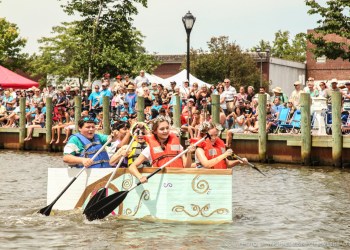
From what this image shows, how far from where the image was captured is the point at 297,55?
298ft

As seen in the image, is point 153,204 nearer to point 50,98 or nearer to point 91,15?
point 50,98

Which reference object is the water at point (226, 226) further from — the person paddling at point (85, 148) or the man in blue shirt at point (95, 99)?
the man in blue shirt at point (95, 99)

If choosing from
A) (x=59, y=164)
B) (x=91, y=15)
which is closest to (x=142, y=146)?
(x=59, y=164)

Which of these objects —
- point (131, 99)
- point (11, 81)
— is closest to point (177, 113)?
point (131, 99)

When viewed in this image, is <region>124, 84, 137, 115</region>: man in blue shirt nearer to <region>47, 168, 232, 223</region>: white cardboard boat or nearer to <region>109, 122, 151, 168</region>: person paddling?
<region>109, 122, 151, 168</region>: person paddling

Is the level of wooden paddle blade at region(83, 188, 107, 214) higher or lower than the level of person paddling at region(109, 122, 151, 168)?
lower

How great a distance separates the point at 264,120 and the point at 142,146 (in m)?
10.8

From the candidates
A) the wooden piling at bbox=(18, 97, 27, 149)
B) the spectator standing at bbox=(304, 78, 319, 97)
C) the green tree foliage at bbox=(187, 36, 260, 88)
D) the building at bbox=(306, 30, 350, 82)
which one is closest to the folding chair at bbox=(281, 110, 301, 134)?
the spectator standing at bbox=(304, 78, 319, 97)

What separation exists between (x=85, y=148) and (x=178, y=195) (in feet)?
6.61

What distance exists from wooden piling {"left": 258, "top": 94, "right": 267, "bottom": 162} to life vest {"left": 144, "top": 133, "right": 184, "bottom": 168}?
37.6ft

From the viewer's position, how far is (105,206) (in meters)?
14.6

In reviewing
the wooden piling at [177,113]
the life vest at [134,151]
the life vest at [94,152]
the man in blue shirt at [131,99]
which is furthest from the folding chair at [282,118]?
the life vest at [94,152]

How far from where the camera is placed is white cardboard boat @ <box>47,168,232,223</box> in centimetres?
1374

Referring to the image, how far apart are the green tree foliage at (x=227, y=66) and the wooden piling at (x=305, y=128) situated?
39.1 meters
